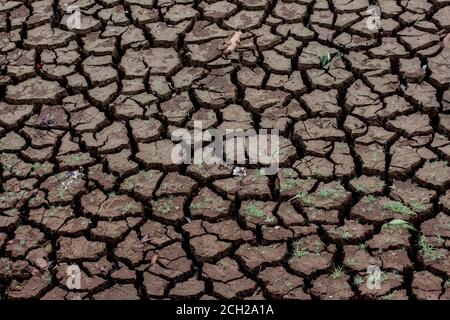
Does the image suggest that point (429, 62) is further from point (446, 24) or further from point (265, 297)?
point (265, 297)

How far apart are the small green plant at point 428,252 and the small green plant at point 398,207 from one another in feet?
0.62

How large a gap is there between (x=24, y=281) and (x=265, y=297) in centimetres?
118

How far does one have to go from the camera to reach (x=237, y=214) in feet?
13.5

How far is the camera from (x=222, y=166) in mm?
4359

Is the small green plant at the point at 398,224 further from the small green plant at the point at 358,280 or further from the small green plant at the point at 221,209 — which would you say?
the small green plant at the point at 221,209

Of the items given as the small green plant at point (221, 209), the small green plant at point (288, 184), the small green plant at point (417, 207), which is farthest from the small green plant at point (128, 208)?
the small green plant at point (417, 207)

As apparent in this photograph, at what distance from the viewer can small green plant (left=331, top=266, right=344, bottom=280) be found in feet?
12.4

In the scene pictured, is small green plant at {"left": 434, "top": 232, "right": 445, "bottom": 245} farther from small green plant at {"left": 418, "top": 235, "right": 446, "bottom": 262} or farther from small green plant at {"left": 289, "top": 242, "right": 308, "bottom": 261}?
small green plant at {"left": 289, "top": 242, "right": 308, "bottom": 261}

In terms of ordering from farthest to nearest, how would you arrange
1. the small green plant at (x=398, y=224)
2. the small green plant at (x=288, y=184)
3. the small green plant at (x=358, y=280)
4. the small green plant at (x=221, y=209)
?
the small green plant at (x=288, y=184) < the small green plant at (x=221, y=209) < the small green plant at (x=398, y=224) < the small green plant at (x=358, y=280)

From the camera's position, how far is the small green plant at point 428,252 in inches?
150

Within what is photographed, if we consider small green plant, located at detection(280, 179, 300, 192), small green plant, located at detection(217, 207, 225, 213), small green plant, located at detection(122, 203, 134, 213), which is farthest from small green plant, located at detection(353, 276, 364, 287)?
small green plant, located at detection(122, 203, 134, 213)

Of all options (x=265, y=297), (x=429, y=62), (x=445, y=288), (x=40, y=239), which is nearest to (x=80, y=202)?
(x=40, y=239)

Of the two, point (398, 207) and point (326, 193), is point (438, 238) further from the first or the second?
point (326, 193)

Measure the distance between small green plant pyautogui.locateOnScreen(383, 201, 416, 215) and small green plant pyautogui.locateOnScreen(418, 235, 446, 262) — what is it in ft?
0.62
